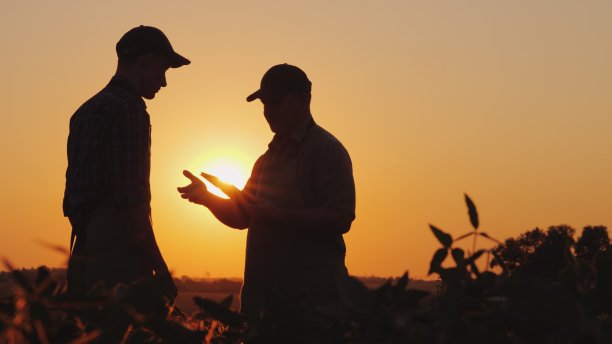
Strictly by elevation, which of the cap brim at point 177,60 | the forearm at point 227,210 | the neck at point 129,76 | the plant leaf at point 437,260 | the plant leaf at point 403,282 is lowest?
the plant leaf at point 403,282

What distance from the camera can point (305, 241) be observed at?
5582 millimetres

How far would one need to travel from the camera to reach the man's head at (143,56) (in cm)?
570

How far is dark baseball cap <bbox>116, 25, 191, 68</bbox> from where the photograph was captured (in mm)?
5711

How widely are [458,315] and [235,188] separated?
4.04m

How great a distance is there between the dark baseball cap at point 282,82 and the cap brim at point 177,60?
1.97ft

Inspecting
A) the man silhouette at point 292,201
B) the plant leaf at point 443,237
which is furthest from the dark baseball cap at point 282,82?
the plant leaf at point 443,237

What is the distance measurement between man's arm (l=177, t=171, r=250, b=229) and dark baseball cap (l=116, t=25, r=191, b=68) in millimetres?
1016

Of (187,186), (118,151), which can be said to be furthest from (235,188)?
(118,151)

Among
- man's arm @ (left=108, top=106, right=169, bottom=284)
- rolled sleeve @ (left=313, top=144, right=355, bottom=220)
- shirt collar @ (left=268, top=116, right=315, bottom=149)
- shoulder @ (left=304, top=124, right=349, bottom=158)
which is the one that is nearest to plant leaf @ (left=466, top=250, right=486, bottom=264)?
man's arm @ (left=108, top=106, right=169, bottom=284)

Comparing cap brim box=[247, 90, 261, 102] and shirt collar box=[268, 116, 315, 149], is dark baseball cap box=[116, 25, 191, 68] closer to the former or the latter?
cap brim box=[247, 90, 261, 102]

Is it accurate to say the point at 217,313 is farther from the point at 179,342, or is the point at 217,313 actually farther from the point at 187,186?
the point at 187,186

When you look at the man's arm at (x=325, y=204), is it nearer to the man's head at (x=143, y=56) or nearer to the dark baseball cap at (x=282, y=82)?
the dark baseball cap at (x=282, y=82)

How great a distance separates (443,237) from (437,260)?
5 cm

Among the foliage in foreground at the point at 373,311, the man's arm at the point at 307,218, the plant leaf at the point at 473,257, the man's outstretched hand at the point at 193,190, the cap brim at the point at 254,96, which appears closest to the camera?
the foliage in foreground at the point at 373,311
